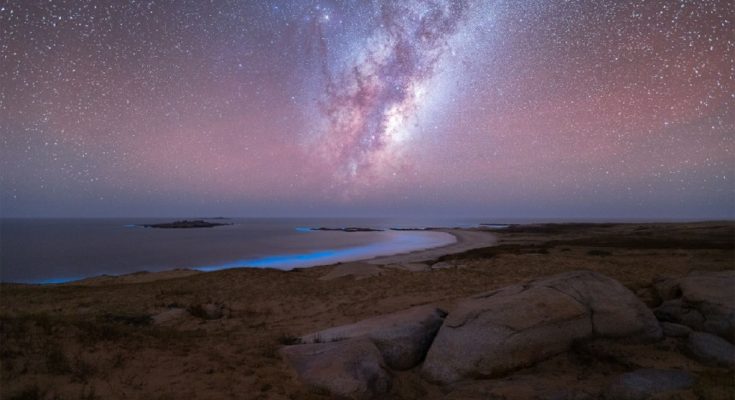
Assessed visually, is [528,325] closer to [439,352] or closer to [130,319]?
[439,352]

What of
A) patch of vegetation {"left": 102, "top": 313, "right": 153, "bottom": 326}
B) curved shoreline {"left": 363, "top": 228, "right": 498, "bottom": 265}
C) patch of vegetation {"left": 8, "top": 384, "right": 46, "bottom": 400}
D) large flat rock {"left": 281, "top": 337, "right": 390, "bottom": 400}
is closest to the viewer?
patch of vegetation {"left": 8, "top": 384, "right": 46, "bottom": 400}

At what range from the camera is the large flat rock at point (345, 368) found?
6250 mm

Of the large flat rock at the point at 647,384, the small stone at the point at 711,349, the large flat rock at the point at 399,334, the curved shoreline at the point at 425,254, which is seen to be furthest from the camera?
the curved shoreline at the point at 425,254

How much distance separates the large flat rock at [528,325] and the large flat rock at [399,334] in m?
0.51

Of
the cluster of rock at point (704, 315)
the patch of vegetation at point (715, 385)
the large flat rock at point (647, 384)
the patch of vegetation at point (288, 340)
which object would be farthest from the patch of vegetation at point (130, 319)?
the cluster of rock at point (704, 315)

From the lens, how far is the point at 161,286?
64.5ft

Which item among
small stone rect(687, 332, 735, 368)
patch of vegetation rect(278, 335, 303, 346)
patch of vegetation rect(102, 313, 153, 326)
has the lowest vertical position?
patch of vegetation rect(102, 313, 153, 326)

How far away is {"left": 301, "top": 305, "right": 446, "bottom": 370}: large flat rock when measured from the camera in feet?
25.6

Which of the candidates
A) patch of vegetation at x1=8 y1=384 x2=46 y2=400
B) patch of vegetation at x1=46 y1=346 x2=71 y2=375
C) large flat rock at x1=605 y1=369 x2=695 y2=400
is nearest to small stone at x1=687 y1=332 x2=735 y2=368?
large flat rock at x1=605 y1=369 x2=695 y2=400

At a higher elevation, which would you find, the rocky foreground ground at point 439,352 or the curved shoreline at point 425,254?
the rocky foreground ground at point 439,352

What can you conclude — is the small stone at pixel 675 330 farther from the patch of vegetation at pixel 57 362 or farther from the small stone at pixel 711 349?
the patch of vegetation at pixel 57 362

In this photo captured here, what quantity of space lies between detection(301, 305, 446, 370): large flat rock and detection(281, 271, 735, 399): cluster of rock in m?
0.02

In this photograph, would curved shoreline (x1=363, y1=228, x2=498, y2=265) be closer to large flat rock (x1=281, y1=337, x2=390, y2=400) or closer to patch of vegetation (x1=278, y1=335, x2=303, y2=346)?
patch of vegetation (x1=278, y1=335, x2=303, y2=346)

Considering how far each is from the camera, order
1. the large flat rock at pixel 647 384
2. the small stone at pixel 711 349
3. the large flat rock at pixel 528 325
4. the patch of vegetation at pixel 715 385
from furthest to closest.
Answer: the large flat rock at pixel 528 325 → the small stone at pixel 711 349 → the large flat rock at pixel 647 384 → the patch of vegetation at pixel 715 385
